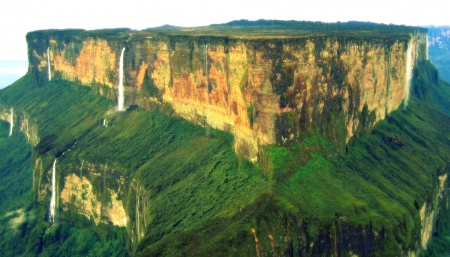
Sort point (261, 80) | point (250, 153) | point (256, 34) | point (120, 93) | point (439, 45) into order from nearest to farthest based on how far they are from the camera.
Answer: point (261, 80)
point (250, 153)
point (256, 34)
point (120, 93)
point (439, 45)

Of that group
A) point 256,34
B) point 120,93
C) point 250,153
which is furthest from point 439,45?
point 250,153

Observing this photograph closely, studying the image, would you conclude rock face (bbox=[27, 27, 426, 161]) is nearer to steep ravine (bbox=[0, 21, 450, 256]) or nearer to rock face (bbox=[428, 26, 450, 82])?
steep ravine (bbox=[0, 21, 450, 256])

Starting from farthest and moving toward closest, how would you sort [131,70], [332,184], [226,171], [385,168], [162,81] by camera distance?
[131,70] → [162,81] → [385,168] → [226,171] → [332,184]

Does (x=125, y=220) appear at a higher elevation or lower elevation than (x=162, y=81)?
lower

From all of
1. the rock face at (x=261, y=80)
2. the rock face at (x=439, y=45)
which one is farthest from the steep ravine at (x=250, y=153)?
the rock face at (x=439, y=45)

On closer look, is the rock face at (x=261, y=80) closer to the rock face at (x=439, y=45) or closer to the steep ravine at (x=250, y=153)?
the steep ravine at (x=250, y=153)

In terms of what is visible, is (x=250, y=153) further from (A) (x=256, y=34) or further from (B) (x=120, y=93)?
(B) (x=120, y=93)

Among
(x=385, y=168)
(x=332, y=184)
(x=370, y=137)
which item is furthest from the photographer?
(x=370, y=137)

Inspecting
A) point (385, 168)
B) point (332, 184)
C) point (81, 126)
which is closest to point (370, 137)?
point (385, 168)

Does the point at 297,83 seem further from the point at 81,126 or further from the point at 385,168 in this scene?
the point at 81,126
